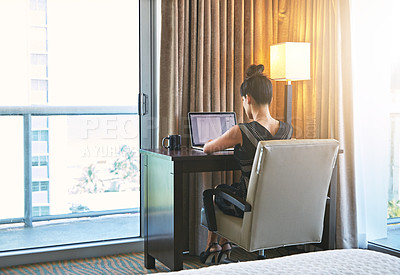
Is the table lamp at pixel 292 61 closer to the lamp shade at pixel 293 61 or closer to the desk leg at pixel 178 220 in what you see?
the lamp shade at pixel 293 61

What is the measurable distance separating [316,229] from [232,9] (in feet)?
5.69

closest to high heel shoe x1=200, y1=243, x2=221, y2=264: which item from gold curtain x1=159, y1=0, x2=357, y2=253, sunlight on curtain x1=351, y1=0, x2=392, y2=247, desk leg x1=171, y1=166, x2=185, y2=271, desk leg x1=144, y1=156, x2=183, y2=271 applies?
gold curtain x1=159, y1=0, x2=357, y2=253

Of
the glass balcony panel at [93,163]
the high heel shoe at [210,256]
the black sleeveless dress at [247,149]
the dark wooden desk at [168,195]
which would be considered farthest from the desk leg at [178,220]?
the glass balcony panel at [93,163]

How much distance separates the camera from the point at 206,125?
11.3ft

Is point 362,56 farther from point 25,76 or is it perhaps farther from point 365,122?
point 25,76

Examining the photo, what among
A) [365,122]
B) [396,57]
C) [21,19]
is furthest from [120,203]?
[396,57]

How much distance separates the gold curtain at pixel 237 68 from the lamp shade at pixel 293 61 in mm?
188

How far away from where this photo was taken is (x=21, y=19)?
3273mm

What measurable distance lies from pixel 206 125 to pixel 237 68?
0.54 metres

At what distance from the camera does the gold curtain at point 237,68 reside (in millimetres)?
3459

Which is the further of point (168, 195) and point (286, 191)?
point (168, 195)

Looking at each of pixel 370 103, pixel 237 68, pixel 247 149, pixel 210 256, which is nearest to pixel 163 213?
pixel 210 256

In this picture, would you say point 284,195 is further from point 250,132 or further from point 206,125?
point 206,125

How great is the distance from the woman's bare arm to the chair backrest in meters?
0.40
